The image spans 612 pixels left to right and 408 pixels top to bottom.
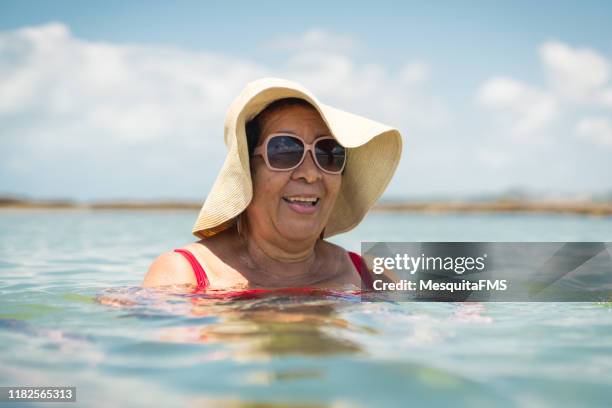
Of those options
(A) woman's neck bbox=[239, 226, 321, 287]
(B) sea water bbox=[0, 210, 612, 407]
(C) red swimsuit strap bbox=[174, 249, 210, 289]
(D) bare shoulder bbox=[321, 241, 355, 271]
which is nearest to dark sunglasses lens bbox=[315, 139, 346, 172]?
(A) woman's neck bbox=[239, 226, 321, 287]

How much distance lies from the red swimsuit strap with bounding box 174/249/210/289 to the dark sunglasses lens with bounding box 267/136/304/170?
0.80 meters

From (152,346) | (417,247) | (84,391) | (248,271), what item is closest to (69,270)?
(248,271)

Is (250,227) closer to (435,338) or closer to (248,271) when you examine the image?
(248,271)

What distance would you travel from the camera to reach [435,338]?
320 cm

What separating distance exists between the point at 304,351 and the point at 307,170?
153 cm

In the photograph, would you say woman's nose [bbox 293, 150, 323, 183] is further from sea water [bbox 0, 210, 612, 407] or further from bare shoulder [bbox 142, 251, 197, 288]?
bare shoulder [bbox 142, 251, 197, 288]

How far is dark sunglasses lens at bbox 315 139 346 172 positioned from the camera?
4152 millimetres

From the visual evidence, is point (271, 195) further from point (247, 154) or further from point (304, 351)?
point (304, 351)

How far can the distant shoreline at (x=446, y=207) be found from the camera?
35050 mm

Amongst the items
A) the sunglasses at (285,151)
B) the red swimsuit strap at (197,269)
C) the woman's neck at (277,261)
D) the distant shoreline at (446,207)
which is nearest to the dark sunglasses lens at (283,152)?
the sunglasses at (285,151)

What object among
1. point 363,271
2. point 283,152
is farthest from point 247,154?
point 363,271

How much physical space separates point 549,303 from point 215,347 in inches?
104

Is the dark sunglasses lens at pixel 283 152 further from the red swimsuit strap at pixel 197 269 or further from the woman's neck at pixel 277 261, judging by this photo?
the red swimsuit strap at pixel 197 269

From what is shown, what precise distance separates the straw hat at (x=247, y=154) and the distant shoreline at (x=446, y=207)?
28.3 m
